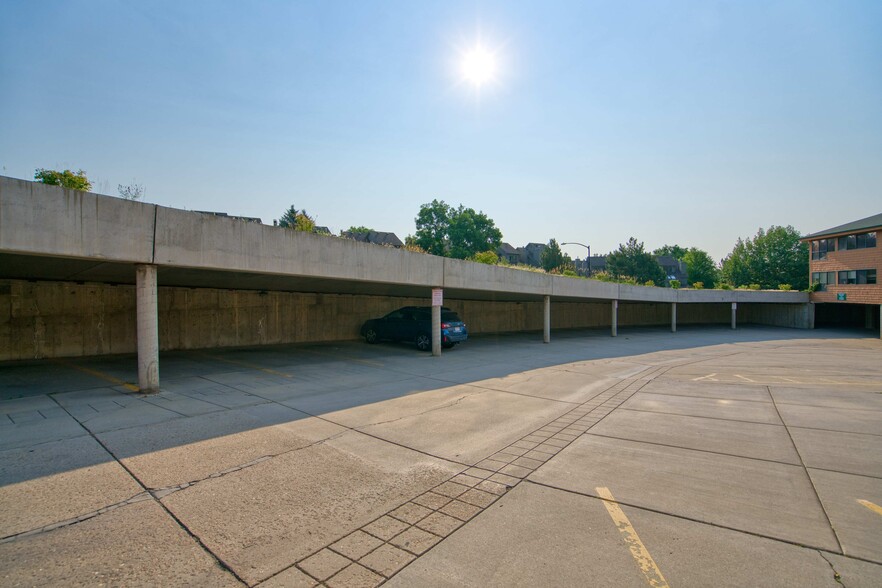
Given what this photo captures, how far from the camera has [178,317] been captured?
54.9ft

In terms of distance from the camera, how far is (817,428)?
7.69 meters

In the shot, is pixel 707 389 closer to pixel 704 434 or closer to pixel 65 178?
pixel 704 434

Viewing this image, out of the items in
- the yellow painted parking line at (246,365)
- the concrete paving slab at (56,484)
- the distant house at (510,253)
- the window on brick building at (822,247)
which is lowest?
the yellow painted parking line at (246,365)

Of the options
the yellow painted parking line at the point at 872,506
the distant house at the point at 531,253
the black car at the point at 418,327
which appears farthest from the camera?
the distant house at the point at 531,253

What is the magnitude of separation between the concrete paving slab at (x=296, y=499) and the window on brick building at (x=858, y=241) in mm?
45817

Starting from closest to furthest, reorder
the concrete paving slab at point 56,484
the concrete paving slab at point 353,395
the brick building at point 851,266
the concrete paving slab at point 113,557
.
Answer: the concrete paving slab at point 113,557, the concrete paving slab at point 56,484, the concrete paving slab at point 353,395, the brick building at point 851,266

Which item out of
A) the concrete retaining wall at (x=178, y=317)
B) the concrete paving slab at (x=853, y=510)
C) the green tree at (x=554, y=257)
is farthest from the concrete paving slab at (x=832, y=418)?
the green tree at (x=554, y=257)

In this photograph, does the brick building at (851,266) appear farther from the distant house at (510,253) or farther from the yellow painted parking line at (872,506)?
the distant house at (510,253)

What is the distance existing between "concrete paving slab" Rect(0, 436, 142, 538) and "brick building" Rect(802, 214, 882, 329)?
47.2 meters

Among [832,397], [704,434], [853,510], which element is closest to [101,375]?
[704,434]

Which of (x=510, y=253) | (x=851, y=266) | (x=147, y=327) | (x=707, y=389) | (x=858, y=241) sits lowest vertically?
(x=707, y=389)

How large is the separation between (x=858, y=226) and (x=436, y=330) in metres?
40.7

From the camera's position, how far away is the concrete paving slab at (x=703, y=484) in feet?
14.3

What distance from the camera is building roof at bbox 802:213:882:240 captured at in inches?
1382
